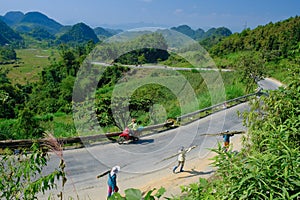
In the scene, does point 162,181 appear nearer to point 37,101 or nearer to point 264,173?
point 264,173

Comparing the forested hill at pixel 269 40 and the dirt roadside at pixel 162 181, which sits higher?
the forested hill at pixel 269 40

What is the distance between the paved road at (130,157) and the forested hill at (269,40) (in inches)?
1068

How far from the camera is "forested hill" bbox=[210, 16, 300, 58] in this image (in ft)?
122

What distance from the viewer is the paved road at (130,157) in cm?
779

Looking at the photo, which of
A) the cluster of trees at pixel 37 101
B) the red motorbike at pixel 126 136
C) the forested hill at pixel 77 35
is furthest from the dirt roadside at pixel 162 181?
the forested hill at pixel 77 35

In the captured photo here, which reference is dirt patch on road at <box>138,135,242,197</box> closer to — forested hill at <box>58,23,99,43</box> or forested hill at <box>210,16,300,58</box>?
forested hill at <box>210,16,300,58</box>

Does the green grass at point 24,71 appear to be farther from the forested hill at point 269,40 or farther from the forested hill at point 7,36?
the forested hill at point 7,36

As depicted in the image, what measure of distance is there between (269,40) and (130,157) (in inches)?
1467

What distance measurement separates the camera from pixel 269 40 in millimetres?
41031

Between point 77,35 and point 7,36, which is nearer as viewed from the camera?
point 7,36

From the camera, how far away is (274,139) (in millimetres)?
3305

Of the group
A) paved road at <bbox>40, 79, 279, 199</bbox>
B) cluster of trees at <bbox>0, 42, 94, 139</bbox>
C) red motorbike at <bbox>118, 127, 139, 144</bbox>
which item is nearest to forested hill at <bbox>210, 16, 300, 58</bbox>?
cluster of trees at <bbox>0, 42, 94, 139</bbox>

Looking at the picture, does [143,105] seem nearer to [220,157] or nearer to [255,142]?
[255,142]

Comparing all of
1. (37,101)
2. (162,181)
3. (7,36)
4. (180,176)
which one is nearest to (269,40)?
(37,101)
